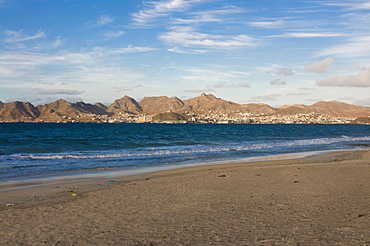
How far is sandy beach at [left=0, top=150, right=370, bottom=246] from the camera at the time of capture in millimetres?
6355

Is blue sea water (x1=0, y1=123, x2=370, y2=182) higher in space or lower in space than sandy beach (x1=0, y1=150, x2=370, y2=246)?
lower

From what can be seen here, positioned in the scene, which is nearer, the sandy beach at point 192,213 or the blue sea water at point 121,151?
the sandy beach at point 192,213

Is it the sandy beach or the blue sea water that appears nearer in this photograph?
the sandy beach

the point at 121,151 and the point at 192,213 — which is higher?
the point at 192,213

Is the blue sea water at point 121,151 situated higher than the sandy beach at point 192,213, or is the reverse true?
the sandy beach at point 192,213

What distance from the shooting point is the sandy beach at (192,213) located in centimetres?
636

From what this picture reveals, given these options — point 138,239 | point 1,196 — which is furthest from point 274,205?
point 1,196

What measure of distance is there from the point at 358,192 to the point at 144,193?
6877mm

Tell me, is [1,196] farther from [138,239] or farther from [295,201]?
[295,201]

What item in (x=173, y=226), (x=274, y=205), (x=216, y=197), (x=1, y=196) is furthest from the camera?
(x=1, y=196)

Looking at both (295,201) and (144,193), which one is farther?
(144,193)

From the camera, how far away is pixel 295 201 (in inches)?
369

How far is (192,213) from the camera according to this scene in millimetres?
8320

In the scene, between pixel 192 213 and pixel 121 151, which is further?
pixel 121 151
